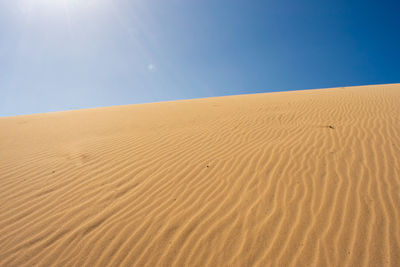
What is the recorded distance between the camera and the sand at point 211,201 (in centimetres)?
212

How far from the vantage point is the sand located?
2.12m

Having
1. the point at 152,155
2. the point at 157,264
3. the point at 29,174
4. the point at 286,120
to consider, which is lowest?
the point at 157,264

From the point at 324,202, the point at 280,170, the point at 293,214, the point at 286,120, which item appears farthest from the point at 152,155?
the point at 286,120

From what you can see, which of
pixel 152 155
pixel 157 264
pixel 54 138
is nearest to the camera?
pixel 157 264

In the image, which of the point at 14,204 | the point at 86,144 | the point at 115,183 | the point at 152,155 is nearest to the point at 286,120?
the point at 152,155

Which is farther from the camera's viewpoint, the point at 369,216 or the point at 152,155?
the point at 152,155

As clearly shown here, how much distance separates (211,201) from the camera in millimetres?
2859

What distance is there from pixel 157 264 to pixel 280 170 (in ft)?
8.56

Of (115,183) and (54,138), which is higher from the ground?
(54,138)

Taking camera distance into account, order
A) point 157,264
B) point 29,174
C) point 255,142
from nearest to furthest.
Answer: point 157,264 < point 29,174 < point 255,142

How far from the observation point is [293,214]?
2508mm

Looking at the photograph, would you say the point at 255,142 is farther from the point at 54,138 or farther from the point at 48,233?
the point at 54,138

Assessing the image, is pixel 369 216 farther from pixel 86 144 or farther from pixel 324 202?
pixel 86 144

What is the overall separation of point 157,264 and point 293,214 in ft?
6.16
